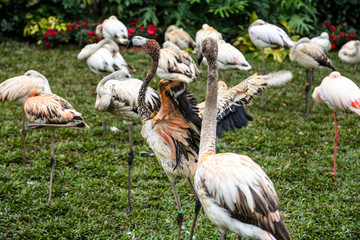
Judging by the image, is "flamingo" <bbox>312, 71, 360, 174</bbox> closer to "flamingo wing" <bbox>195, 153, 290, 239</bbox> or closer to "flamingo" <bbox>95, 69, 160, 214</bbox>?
"flamingo" <bbox>95, 69, 160, 214</bbox>

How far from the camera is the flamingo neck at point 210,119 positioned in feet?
9.61

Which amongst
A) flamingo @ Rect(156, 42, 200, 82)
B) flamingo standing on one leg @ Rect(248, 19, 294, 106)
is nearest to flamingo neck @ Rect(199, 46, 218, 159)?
flamingo @ Rect(156, 42, 200, 82)

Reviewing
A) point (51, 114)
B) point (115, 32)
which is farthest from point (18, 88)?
point (115, 32)

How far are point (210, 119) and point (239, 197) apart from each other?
2.29ft

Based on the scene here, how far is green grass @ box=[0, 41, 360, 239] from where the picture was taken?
394cm

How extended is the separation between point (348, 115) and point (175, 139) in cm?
499

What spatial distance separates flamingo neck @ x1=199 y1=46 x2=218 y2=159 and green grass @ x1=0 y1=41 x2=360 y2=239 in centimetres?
135

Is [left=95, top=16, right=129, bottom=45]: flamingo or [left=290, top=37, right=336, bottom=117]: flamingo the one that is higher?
[left=290, top=37, right=336, bottom=117]: flamingo

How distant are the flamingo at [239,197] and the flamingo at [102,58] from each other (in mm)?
3998

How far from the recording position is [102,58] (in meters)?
6.52

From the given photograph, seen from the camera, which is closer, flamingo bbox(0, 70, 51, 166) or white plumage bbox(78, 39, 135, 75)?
flamingo bbox(0, 70, 51, 166)

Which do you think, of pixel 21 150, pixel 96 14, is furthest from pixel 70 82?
pixel 96 14

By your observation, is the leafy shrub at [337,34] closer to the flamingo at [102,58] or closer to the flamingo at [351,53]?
the flamingo at [351,53]

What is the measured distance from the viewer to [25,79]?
490cm
